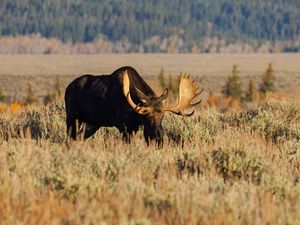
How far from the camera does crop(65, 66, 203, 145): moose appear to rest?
1170cm

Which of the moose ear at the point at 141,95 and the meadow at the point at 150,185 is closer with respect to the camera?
the meadow at the point at 150,185

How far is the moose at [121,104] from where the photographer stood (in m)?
11.7

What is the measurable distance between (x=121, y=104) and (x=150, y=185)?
4591mm

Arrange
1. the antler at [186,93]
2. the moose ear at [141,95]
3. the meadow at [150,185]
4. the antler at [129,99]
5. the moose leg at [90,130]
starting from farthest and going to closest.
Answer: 1. the moose leg at [90,130]
2. the antler at [186,93]
3. the moose ear at [141,95]
4. the antler at [129,99]
5. the meadow at [150,185]

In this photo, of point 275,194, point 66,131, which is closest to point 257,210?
point 275,194

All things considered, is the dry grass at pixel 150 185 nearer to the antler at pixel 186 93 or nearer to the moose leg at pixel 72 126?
the antler at pixel 186 93

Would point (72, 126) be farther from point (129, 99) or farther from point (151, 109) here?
point (151, 109)

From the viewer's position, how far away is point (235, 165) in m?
9.09

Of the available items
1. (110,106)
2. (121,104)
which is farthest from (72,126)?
(121,104)

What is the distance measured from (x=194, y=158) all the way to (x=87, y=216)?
10.7 feet

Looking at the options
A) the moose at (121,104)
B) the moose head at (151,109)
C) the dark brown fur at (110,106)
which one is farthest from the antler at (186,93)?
the dark brown fur at (110,106)

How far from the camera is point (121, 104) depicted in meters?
12.4

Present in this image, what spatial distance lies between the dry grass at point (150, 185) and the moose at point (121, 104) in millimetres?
484

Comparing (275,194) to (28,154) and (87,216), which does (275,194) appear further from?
(28,154)
